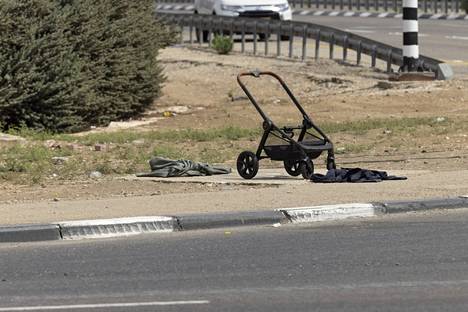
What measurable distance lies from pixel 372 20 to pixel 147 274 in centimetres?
4509

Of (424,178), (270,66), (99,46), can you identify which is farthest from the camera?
(270,66)

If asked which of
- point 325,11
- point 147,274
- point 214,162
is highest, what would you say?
point 147,274

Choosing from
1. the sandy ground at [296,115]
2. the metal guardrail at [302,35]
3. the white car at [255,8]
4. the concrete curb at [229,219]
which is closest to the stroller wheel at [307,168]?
the sandy ground at [296,115]

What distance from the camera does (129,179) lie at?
15.1 meters

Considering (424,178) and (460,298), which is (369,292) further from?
(424,178)

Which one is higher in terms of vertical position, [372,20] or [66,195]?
[66,195]

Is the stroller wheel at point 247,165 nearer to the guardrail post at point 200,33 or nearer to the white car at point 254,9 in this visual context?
the guardrail post at point 200,33

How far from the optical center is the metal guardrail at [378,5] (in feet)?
192

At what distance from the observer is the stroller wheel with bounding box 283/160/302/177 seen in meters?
14.9

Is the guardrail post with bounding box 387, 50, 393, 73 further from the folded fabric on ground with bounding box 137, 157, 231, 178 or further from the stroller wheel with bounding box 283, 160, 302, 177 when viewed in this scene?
the stroller wheel with bounding box 283, 160, 302, 177

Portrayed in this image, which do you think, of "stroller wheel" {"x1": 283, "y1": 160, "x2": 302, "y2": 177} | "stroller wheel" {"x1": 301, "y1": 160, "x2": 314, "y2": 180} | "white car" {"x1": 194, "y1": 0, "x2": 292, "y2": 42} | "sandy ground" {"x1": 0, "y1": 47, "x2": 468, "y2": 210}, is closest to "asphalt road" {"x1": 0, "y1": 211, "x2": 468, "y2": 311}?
"sandy ground" {"x1": 0, "y1": 47, "x2": 468, "y2": 210}

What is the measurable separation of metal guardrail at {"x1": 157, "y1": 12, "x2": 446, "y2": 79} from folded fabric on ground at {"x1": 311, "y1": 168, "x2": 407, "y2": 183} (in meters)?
12.3

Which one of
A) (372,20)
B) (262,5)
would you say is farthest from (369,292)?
(372,20)

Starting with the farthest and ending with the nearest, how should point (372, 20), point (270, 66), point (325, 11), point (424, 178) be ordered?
point (325, 11), point (372, 20), point (270, 66), point (424, 178)
